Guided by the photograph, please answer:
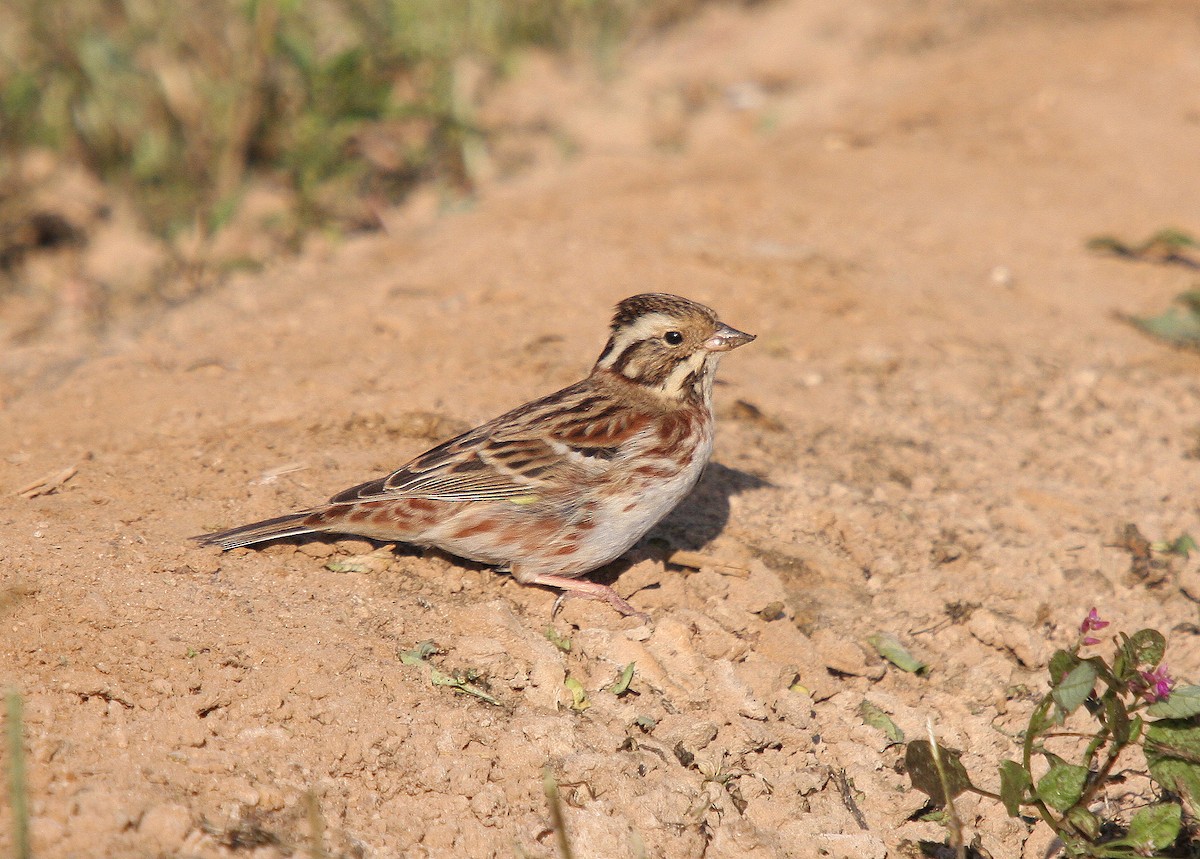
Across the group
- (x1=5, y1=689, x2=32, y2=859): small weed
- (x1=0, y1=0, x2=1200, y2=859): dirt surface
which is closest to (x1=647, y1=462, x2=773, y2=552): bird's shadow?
(x1=0, y1=0, x2=1200, y2=859): dirt surface

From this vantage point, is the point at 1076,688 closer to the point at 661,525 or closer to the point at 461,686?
the point at 461,686

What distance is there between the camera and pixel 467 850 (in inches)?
143

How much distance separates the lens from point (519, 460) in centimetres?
472

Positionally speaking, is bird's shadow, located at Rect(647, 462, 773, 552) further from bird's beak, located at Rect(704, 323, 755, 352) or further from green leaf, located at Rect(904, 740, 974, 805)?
green leaf, located at Rect(904, 740, 974, 805)

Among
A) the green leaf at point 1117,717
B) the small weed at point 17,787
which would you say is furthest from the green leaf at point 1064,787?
the small weed at point 17,787

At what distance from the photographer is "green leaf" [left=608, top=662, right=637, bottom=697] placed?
14.2ft

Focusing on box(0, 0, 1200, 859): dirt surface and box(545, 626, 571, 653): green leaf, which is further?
box(545, 626, 571, 653): green leaf

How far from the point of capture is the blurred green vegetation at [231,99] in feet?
29.1

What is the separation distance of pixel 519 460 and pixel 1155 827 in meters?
2.57

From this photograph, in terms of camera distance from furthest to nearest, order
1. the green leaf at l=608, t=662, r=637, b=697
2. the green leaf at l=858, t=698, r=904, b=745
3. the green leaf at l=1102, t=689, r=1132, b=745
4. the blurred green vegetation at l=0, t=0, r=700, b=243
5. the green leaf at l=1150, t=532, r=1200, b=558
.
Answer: the blurred green vegetation at l=0, t=0, r=700, b=243 < the green leaf at l=1150, t=532, r=1200, b=558 < the green leaf at l=858, t=698, r=904, b=745 < the green leaf at l=608, t=662, r=637, b=697 < the green leaf at l=1102, t=689, r=1132, b=745

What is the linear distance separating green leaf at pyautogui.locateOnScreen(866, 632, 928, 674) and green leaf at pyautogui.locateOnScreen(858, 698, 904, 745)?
0.26m

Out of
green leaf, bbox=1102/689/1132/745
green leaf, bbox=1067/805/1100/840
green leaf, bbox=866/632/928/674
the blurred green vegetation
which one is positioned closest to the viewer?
green leaf, bbox=1102/689/1132/745

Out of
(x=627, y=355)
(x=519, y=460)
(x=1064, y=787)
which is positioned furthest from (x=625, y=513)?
(x=1064, y=787)

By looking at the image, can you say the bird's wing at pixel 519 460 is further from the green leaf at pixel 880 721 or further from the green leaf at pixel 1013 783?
the green leaf at pixel 1013 783
